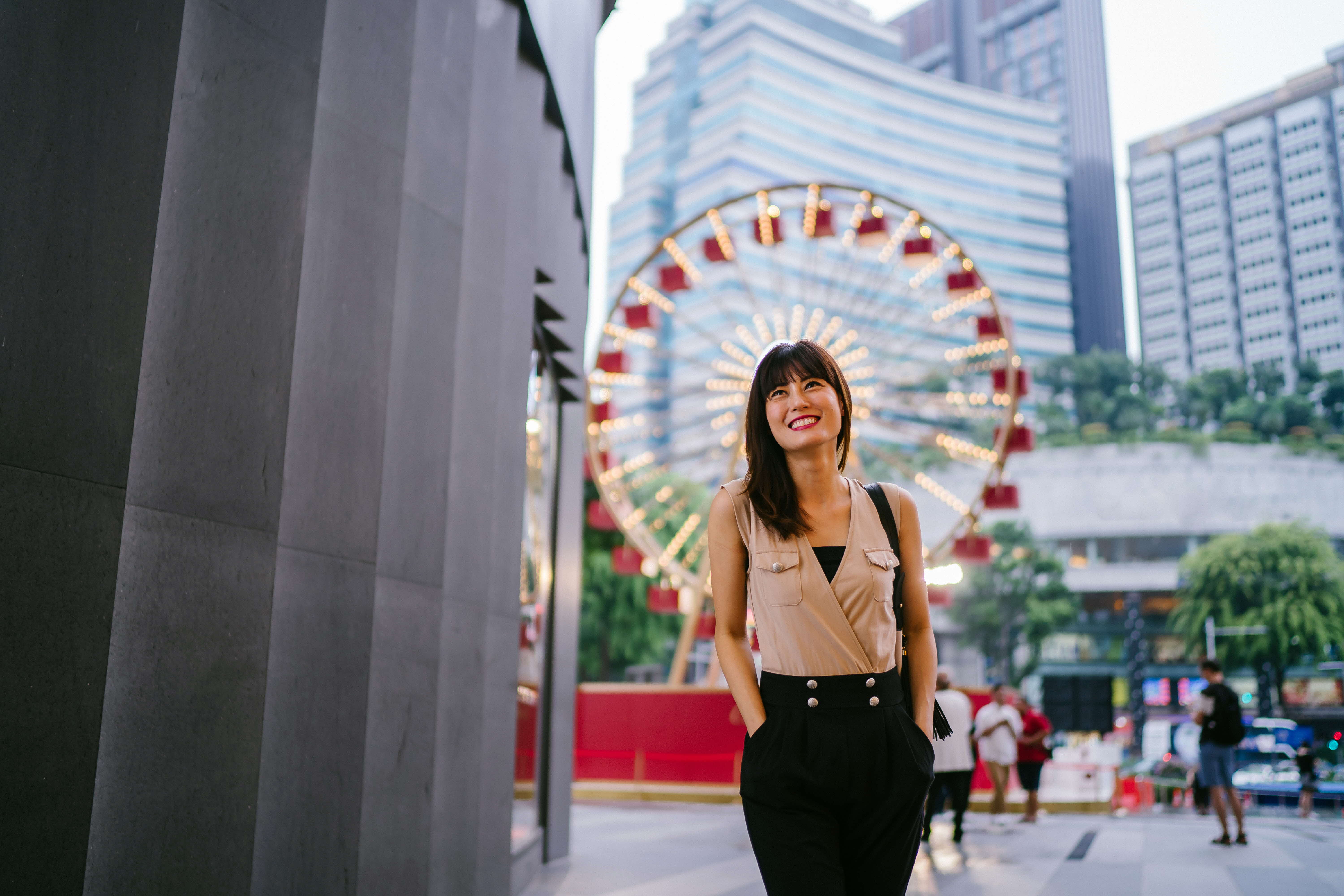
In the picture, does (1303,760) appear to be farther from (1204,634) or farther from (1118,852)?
(1204,634)

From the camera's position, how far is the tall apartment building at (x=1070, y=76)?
116 metres

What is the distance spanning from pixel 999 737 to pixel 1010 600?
48.5 metres

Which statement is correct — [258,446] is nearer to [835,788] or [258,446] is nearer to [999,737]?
[835,788]

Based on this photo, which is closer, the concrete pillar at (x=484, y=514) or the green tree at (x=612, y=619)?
the concrete pillar at (x=484, y=514)

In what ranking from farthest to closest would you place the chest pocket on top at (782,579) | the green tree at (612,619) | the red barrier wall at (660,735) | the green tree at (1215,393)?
the green tree at (1215,393) < the green tree at (612,619) < the red barrier wall at (660,735) < the chest pocket on top at (782,579)

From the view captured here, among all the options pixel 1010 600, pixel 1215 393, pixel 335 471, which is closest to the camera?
pixel 335 471

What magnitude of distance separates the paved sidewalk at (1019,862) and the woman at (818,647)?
16.3 ft

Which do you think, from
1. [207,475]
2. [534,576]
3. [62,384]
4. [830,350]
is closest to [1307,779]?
[830,350]

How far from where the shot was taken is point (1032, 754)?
12.9 meters

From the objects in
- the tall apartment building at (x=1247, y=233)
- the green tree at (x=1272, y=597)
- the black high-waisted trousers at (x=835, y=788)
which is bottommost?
the black high-waisted trousers at (x=835, y=788)

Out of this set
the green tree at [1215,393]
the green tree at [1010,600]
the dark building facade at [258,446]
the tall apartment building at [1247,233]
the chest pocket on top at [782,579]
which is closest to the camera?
the chest pocket on top at [782,579]

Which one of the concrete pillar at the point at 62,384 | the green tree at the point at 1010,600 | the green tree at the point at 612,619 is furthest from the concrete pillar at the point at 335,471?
the green tree at the point at 1010,600

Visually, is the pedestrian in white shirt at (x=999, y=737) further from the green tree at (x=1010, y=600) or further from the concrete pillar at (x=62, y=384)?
the green tree at (x=1010, y=600)

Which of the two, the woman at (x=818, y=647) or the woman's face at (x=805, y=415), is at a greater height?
the woman's face at (x=805, y=415)
